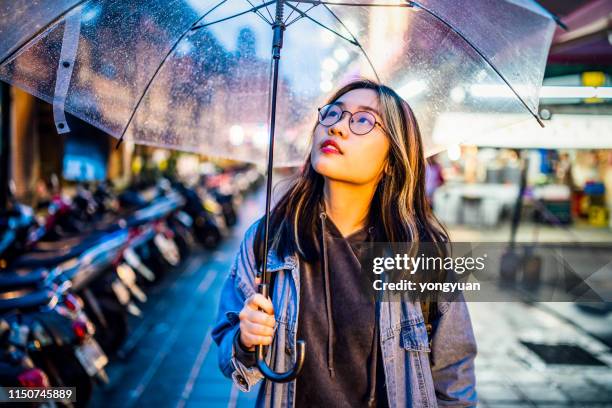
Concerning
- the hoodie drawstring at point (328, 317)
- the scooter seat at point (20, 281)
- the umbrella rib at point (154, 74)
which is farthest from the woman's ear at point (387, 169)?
the scooter seat at point (20, 281)

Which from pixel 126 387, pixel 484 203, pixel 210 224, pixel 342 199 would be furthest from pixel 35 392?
pixel 484 203

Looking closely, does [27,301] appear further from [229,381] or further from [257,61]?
[257,61]

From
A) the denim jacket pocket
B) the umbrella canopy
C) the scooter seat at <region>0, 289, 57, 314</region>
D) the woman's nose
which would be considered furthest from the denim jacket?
the scooter seat at <region>0, 289, 57, 314</region>

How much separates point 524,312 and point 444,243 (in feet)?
18.5

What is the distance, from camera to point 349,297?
6.58ft

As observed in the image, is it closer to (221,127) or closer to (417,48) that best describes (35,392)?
(221,127)

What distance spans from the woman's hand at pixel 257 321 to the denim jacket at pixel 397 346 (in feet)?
0.53

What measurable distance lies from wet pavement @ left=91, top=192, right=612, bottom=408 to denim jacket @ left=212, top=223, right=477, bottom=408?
8.94 feet

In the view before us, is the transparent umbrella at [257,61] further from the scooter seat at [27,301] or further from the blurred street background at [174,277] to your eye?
the scooter seat at [27,301]

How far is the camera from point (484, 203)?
14633 mm

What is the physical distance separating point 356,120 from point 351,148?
0.12 metres

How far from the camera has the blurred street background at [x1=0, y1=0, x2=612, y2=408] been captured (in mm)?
3662

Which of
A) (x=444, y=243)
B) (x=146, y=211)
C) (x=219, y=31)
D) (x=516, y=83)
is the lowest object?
(x=146, y=211)

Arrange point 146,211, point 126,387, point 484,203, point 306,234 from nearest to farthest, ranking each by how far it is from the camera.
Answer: point 306,234 → point 126,387 → point 146,211 → point 484,203
